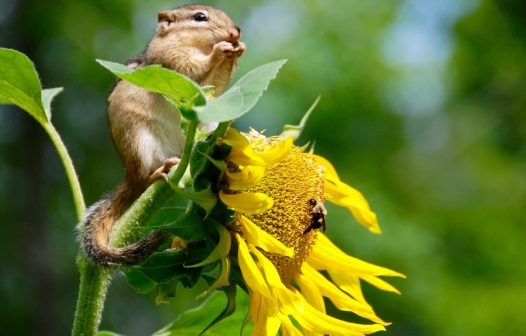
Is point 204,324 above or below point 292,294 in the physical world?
below

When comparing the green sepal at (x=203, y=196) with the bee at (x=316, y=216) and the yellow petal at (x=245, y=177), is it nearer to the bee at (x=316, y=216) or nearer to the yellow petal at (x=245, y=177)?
the yellow petal at (x=245, y=177)

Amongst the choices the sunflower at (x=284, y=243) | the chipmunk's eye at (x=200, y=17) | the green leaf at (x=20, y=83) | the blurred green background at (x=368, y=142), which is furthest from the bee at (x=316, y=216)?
the blurred green background at (x=368, y=142)

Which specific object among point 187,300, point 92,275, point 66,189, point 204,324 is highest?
point 92,275

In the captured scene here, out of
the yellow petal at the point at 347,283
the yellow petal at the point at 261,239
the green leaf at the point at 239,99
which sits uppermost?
the green leaf at the point at 239,99

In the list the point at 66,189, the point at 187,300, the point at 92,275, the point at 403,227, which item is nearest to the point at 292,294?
the point at 92,275

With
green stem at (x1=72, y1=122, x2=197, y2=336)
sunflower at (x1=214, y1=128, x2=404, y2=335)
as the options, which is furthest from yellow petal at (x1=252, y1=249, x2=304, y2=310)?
green stem at (x1=72, y1=122, x2=197, y2=336)

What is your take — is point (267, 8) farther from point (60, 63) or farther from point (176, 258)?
point (176, 258)

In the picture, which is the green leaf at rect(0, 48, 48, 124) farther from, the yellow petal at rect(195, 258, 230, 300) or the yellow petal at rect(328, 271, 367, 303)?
the yellow petal at rect(328, 271, 367, 303)

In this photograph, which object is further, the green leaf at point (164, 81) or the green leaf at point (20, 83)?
the green leaf at point (20, 83)

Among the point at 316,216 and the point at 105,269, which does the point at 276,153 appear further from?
the point at 105,269
